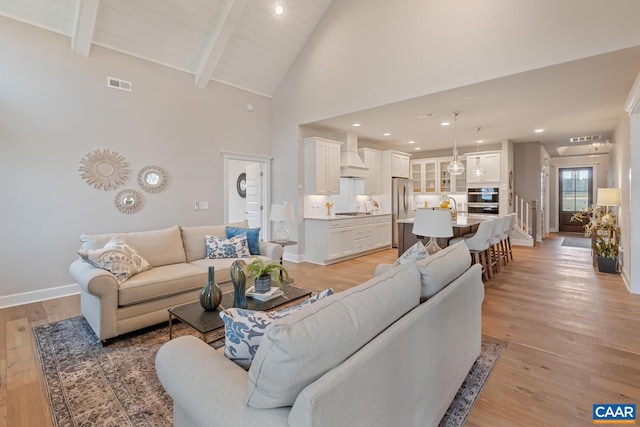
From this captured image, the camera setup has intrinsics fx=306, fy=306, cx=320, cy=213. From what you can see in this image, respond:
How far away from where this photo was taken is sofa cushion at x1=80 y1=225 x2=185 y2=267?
131 inches

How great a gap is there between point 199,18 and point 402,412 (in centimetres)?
550

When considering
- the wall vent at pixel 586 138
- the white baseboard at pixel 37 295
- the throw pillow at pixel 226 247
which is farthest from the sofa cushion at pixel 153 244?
the wall vent at pixel 586 138

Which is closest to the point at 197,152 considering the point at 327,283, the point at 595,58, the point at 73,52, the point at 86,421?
the point at 73,52

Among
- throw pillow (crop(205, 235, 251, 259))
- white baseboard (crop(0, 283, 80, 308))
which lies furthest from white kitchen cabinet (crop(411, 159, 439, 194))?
white baseboard (crop(0, 283, 80, 308))

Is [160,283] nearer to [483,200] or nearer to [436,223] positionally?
[436,223]

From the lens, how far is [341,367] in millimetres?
1012

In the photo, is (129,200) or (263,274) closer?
(263,274)

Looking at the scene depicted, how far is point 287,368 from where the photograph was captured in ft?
3.06

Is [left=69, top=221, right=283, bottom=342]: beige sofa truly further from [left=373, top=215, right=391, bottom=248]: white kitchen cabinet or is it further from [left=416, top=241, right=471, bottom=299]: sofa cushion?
[left=373, top=215, right=391, bottom=248]: white kitchen cabinet

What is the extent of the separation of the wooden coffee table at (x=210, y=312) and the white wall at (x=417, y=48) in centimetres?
339

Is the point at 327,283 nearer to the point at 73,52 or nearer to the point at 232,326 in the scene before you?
the point at 232,326

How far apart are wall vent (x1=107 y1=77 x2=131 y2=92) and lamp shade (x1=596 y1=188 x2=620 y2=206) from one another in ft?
26.1

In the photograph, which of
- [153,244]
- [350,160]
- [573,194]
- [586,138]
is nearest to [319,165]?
[350,160]

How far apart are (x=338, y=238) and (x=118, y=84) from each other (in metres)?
4.33
